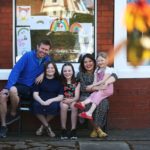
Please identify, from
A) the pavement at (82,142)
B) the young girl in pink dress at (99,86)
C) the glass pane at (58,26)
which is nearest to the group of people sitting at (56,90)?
the young girl in pink dress at (99,86)

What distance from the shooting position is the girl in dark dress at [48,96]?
250 inches

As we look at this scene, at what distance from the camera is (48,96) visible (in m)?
6.43

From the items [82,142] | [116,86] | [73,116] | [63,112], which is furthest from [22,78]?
[116,86]

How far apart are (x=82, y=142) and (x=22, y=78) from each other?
50.9 inches

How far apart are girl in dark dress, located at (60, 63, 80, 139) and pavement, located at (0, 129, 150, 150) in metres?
0.18

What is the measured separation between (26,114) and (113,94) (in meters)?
1.41

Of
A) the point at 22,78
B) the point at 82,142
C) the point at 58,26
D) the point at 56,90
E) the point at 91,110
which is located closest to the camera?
the point at 82,142

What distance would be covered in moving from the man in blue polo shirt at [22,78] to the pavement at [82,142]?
364 millimetres

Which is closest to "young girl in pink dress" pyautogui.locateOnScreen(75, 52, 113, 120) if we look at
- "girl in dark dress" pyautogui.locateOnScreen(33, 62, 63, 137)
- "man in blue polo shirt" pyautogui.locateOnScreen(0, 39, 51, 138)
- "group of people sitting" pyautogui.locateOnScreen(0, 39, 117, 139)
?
"group of people sitting" pyautogui.locateOnScreen(0, 39, 117, 139)

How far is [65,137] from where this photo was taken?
651 cm

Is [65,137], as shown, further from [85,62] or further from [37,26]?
[37,26]

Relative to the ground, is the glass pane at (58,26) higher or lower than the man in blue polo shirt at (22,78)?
higher

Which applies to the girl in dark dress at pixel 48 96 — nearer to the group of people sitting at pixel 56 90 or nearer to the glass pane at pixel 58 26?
the group of people sitting at pixel 56 90

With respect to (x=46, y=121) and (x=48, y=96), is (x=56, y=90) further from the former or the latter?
(x=46, y=121)
